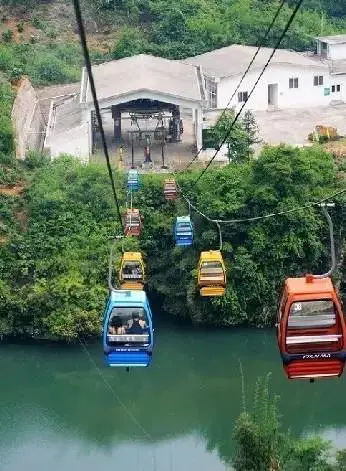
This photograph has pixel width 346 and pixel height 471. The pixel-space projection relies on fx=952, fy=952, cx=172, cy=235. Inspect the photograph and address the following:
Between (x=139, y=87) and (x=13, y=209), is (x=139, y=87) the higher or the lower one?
the higher one

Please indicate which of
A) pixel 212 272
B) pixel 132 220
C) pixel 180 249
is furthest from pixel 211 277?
pixel 180 249

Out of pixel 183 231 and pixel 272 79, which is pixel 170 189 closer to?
pixel 183 231

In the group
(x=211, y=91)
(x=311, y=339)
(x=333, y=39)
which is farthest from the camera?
(x=333, y=39)

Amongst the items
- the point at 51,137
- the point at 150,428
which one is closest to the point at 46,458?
the point at 150,428

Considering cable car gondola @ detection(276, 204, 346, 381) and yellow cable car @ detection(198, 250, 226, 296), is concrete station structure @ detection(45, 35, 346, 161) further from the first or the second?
cable car gondola @ detection(276, 204, 346, 381)

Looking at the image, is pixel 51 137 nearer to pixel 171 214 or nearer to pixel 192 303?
pixel 171 214
